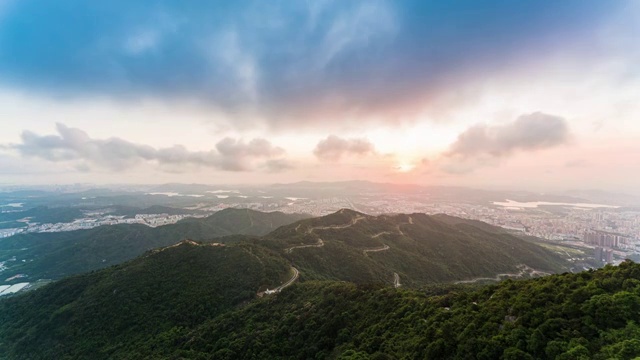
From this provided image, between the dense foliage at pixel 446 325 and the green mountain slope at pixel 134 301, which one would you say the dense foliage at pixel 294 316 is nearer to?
the dense foliage at pixel 446 325

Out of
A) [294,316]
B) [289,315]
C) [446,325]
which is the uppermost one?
[446,325]

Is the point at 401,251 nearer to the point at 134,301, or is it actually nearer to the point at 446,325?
the point at 446,325

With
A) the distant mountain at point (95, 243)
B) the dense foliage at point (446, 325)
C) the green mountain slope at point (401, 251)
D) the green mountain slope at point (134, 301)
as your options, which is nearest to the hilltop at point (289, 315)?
the dense foliage at point (446, 325)

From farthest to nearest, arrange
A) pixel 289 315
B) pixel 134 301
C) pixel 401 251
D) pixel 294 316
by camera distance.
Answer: pixel 401 251, pixel 134 301, pixel 289 315, pixel 294 316

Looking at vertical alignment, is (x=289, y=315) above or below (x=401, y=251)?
above

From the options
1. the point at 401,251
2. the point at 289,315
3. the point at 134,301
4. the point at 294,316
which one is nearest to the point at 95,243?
the point at 134,301

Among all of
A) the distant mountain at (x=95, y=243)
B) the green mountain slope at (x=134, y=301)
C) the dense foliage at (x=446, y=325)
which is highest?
the dense foliage at (x=446, y=325)
